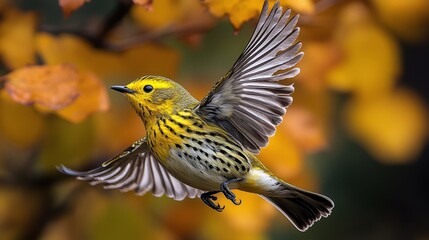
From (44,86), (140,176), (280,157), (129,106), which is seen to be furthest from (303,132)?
(140,176)

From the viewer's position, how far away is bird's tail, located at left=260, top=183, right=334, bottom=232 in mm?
1000

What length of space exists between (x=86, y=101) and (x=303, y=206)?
1.54 feet

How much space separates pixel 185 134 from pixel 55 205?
1205mm

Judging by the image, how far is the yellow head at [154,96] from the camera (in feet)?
2.98

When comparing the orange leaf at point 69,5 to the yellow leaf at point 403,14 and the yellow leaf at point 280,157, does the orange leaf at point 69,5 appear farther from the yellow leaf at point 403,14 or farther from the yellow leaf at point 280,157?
the yellow leaf at point 403,14

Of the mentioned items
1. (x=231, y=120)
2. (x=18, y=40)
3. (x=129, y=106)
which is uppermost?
(x=231, y=120)

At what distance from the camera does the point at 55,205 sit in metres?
2.11

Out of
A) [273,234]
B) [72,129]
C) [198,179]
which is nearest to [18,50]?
[72,129]

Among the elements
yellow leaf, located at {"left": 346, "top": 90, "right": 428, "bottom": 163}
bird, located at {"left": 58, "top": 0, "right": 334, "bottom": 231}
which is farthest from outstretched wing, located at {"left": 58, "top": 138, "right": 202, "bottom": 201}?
yellow leaf, located at {"left": 346, "top": 90, "right": 428, "bottom": 163}

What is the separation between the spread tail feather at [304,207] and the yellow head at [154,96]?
171mm

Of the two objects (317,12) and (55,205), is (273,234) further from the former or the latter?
(317,12)

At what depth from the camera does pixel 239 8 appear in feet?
3.61

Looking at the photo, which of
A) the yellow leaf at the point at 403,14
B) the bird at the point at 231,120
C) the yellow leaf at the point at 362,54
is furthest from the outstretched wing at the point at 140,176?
the yellow leaf at the point at 403,14

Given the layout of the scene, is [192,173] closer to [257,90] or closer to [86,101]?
[257,90]
